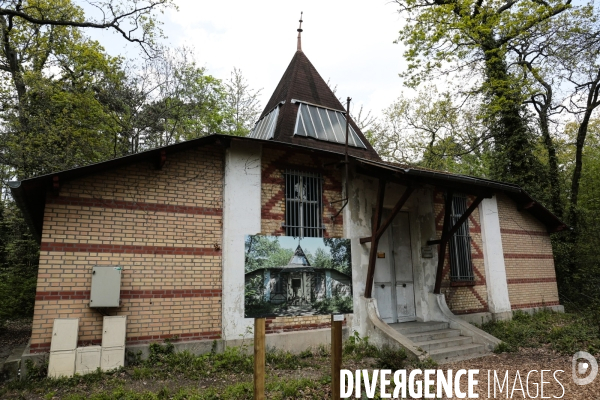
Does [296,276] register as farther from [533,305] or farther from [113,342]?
[533,305]

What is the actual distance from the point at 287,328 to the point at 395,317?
313 centimetres

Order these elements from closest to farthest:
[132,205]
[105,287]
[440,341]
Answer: [105,287] → [132,205] → [440,341]

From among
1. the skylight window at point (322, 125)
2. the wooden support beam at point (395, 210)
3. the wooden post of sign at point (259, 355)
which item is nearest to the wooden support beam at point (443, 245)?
the wooden support beam at point (395, 210)

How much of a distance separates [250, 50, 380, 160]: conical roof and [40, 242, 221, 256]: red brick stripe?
161 inches

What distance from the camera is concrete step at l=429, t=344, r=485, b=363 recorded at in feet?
23.8

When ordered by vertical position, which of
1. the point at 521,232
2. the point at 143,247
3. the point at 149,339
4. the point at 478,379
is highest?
the point at 521,232

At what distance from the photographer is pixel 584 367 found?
21.1ft

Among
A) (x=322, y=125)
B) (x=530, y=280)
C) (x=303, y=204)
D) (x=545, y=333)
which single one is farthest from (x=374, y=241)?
(x=530, y=280)

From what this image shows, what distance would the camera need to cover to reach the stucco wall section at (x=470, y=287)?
33.0 ft

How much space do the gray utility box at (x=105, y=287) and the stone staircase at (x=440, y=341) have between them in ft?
18.0

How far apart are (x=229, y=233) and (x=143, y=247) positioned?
1.55 m

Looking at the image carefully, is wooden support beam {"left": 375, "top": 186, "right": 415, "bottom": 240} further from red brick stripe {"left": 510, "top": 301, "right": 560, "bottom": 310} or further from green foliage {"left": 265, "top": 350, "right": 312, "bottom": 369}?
red brick stripe {"left": 510, "top": 301, "right": 560, "bottom": 310}

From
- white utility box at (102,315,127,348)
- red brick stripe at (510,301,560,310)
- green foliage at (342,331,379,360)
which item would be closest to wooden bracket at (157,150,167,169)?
white utility box at (102,315,127,348)

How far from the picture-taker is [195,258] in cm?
682
